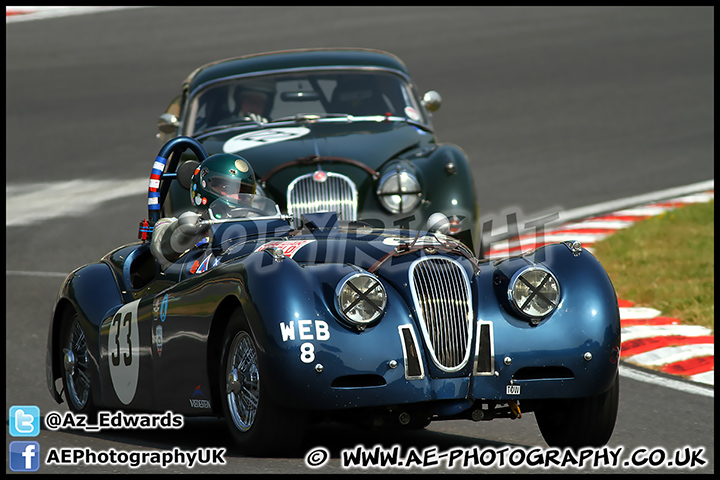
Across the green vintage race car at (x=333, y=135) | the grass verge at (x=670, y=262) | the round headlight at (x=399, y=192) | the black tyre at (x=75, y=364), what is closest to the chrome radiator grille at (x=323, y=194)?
the green vintage race car at (x=333, y=135)

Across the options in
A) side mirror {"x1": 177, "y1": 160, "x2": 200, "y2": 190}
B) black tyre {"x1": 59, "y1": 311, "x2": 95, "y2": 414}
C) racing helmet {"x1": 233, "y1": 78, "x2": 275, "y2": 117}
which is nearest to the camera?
black tyre {"x1": 59, "y1": 311, "x2": 95, "y2": 414}

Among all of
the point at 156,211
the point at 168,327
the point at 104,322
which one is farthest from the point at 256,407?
the point at 156,211

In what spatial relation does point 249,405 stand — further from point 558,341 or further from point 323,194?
point 323,194

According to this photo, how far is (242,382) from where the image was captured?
17.5 feet

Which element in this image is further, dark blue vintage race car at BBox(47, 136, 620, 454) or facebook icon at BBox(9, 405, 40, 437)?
facebook icon at BBox(9, 405, 40, 437)

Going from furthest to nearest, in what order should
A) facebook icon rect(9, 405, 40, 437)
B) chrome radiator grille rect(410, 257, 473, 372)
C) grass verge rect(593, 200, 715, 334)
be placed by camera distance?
1. grass verge rect(593, 200, 715, 334)
2. facebook icon rect(9, 405, 40, 437)
3. chrome radiator grille rect(410, 257, 473, 372)

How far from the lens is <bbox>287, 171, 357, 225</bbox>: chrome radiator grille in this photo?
928cm

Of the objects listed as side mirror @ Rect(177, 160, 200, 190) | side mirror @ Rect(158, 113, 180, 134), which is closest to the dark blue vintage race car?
side mirror @ Rect(177, 160, 200, 190)

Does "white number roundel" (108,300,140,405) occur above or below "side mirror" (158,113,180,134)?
below

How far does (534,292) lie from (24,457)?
238 centimetres

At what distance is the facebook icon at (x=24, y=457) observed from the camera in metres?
5.05

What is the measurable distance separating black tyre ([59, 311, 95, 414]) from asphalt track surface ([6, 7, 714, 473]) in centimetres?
53

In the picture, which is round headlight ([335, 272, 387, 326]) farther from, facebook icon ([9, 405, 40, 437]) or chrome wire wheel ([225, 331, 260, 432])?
facebook icon ([9, 405, 40, 437])

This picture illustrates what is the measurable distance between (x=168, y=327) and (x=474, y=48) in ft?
61.2
